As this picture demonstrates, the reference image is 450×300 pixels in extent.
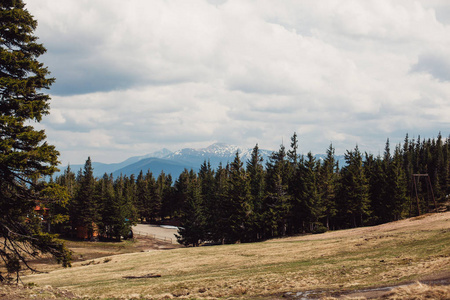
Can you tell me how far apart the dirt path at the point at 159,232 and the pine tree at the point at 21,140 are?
A: 81.1m

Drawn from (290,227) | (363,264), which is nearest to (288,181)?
(290,227)

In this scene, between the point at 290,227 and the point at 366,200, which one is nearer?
the point at 366,200

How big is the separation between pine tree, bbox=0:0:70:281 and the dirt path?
8113 cm

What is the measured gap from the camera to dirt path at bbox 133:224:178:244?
102 metres

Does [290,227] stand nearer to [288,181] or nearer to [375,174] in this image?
[288,181]

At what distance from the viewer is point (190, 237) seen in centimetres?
7288

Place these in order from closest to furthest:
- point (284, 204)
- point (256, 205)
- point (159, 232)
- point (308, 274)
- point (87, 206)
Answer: point (308, 274) < point (284, 204) < point (256, 205) < point (87, 206) < point (159, 232)

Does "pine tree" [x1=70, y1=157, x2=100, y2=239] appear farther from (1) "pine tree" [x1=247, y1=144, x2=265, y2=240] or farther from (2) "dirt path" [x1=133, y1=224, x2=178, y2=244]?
(1) "pine tree" [x1=247, y1=144, x2=265, y2=240]

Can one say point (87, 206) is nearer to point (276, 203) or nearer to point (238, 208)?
point (238, 208)

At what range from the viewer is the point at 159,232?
114188 mm

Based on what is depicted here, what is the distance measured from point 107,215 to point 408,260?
83.0 m

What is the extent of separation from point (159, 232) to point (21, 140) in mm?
102351

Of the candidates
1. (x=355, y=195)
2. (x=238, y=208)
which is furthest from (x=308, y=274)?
(x=355, y=195)

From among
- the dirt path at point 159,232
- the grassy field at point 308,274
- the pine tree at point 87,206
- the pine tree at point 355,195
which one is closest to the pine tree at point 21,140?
the grassy field at point 308,274
